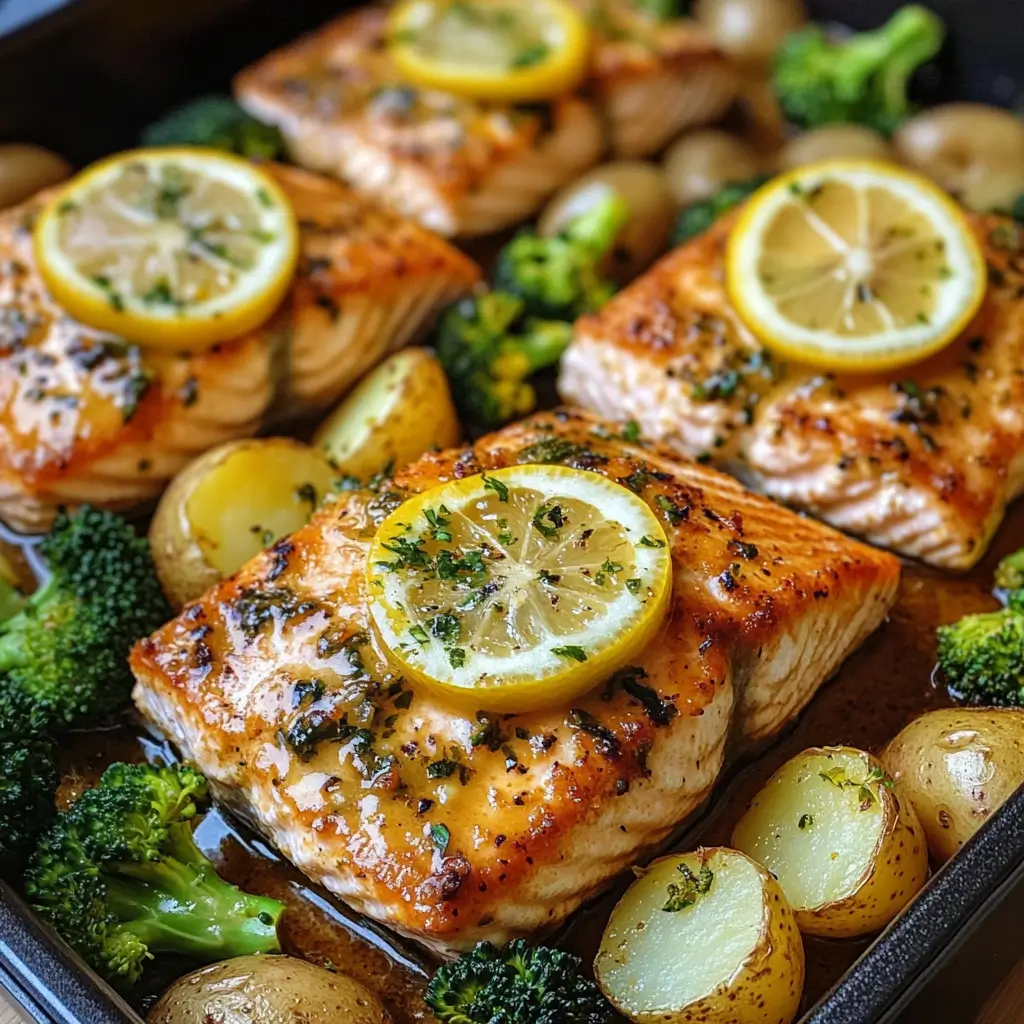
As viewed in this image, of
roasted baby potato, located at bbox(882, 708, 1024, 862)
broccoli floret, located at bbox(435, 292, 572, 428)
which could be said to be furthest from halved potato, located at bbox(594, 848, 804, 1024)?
broccoli floret, located at bbox(435, 292, 572, 428)

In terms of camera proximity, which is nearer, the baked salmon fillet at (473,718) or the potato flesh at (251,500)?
the baked salmon fillet at (473,718)

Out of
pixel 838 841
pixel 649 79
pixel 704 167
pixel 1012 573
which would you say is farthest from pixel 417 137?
pixel 838 841

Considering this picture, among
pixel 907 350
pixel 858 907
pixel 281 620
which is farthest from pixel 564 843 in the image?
pixel 907 350

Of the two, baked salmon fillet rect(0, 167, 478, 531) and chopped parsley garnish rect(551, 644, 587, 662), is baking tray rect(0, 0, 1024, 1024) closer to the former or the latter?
baked salmon fillet rect(0, 167, 478, 531)

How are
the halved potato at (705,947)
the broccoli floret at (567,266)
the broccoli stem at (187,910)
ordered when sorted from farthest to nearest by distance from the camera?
1. the broccoli floret at (567,266)
2. the broccoli stem at (187,910)
3. the halved potato at (705,947)

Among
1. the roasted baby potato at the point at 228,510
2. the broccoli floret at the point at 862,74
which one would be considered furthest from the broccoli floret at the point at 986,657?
the broccoli floret at the point at 862,74

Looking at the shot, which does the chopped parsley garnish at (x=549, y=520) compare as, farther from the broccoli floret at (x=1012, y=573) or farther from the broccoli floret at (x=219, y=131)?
the broccoli floret at (x=219, y=131)

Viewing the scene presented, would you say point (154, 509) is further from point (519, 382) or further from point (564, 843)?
point (564, 843)
